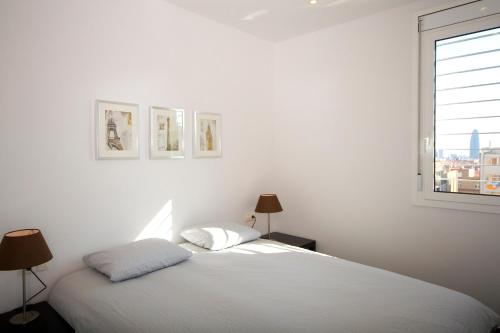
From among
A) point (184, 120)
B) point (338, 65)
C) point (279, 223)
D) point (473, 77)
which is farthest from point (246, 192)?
point (473, 77)

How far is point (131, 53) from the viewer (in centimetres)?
245

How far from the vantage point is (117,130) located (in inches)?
93.1

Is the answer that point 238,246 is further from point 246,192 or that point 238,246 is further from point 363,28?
point 363,28

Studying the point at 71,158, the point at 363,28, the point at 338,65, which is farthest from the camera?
the point at 338,65

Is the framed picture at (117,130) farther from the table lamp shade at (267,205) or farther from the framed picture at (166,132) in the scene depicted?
the table lamp shade at (267,205)

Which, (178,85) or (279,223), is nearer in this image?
(178,85)

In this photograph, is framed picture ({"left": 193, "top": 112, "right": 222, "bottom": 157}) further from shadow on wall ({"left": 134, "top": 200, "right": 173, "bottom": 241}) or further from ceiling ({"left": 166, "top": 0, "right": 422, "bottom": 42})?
ceiling ({"left": 166, "top": 0, "right": 422, "bottom": 42})

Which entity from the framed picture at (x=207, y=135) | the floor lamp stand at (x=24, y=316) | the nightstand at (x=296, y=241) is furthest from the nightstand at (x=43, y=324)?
the nightstand at (x=296, y=241)

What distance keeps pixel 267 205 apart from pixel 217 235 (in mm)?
800

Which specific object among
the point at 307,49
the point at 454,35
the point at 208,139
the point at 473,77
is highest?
the point at 307,49

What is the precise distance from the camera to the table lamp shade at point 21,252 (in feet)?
5.38

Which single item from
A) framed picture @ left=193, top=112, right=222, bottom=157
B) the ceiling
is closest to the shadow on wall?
framed picture @ left=193, top=112, right=222, bottom=157

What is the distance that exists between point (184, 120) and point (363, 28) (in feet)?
6.35

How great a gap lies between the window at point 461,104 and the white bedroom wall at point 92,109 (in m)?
1.81
